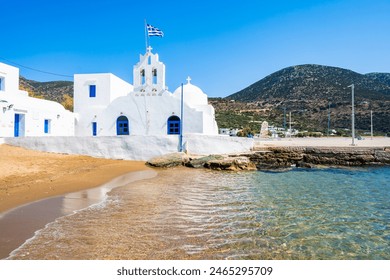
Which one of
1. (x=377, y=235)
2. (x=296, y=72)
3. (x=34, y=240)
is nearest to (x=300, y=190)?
(x=377, y=235)

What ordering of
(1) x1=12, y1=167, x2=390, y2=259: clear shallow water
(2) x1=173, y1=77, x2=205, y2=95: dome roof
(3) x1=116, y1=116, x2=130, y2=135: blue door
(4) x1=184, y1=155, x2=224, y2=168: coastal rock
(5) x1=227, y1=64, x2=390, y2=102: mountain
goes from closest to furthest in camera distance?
(1) x1=12, y1=167, x2=390, y2=259: clear shallow water
(4) x1=184, y1=155, x2=224, y2=168: coastal rock
(3) x1=116, y1=116, x2=130, y2=135: blue door
(2) x1=173, y1=77, x2=205, y2=95: dome roof
(5) x1=227, y1=64, x2=390, y2=102: mountain

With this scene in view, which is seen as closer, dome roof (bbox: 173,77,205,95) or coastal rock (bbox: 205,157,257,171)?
coastal rock (bbox: 205,157,257,171)

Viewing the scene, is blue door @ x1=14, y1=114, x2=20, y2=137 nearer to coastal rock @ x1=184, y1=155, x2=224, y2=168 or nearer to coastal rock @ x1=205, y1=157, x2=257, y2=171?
coastal rock @ x1=184, y1=155, x2=224, y2=168

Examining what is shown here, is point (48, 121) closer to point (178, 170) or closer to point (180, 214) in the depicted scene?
point (178, 170)

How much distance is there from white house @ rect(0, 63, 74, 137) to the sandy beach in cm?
247

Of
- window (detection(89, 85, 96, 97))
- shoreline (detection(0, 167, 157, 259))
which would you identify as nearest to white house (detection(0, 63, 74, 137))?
window (detection(89, 85, 96, 97))

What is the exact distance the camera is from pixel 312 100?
227 ft

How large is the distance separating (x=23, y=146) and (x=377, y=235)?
1849 cm

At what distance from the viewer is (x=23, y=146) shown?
59.7 feet

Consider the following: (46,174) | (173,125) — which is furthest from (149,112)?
(46,174)

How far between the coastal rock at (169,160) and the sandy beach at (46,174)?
616 millimetres

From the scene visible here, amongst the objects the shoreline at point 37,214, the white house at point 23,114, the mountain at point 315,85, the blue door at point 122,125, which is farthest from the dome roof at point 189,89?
the mountain at point 315,85

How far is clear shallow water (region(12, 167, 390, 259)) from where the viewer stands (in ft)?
15.0

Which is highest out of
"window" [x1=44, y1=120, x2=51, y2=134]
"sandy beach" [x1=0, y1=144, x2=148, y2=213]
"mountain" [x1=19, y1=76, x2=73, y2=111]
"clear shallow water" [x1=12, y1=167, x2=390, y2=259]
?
"mountain" [x1=19, y1=76, x2=73, y2=111]
